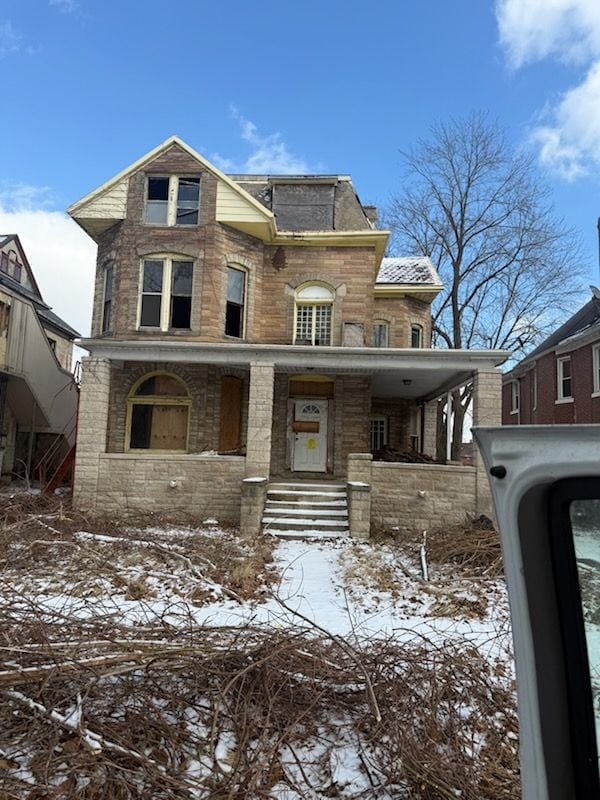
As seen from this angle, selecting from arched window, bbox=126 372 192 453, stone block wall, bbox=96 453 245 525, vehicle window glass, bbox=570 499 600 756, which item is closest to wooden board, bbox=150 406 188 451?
arched window, bbox=126 372 192 453

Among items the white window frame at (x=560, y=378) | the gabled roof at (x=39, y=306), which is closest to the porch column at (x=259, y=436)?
the gabled roof at (x=39, y=306)

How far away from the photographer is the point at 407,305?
19.2 metres

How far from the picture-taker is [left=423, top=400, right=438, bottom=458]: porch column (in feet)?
64.6

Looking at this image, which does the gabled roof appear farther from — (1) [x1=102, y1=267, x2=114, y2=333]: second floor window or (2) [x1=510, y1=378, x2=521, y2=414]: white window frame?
(2) [x1=510, y1=378, x2=521, y2=414]: white window frame

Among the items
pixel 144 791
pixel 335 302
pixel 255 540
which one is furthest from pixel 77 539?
pixel 335 302

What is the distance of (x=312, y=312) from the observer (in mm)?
15609

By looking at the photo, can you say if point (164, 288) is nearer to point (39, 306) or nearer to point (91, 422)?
point (91, 422)

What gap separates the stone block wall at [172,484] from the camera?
12070 millimetres

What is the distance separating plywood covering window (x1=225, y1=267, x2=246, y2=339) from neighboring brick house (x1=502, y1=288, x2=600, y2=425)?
10827 millimetres

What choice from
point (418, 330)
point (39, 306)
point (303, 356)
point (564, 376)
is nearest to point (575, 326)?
point (564, 376)

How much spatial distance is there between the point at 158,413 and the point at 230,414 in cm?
205

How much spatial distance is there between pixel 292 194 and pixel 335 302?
4505 mm

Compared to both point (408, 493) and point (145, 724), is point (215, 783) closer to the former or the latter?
point (145, 724)

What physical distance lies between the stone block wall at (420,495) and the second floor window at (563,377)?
11.6 metres
